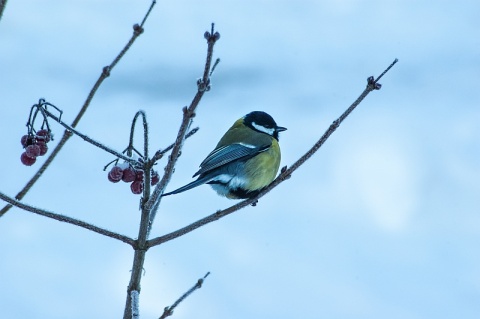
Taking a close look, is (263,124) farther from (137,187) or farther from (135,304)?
(135,304)

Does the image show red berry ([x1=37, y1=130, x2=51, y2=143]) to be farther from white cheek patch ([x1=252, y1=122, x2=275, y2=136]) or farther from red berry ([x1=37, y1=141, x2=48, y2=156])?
white cheek patch ([x1=252, y1=122, x2=275, y2=136])

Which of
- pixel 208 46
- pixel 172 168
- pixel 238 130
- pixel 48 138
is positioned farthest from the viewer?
pixel 238 130

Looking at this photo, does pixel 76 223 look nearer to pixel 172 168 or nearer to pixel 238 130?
pixel 172 168

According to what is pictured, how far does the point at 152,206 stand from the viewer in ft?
3.92

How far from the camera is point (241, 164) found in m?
2.32

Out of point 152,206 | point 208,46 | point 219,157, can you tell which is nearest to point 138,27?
point 152,206

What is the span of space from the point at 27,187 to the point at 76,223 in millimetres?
216

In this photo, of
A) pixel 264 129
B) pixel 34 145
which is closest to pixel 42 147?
pixel 34 145

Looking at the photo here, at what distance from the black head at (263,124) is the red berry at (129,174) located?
117 cm

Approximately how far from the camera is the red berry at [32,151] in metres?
1.61

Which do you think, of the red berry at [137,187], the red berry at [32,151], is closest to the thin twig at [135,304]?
the red berry at [137,187]

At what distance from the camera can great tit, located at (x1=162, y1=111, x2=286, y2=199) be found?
2.23 metres

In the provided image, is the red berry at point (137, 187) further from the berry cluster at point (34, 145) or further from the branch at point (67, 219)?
the branch at point (67, 219)

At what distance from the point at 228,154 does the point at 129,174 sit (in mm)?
771
